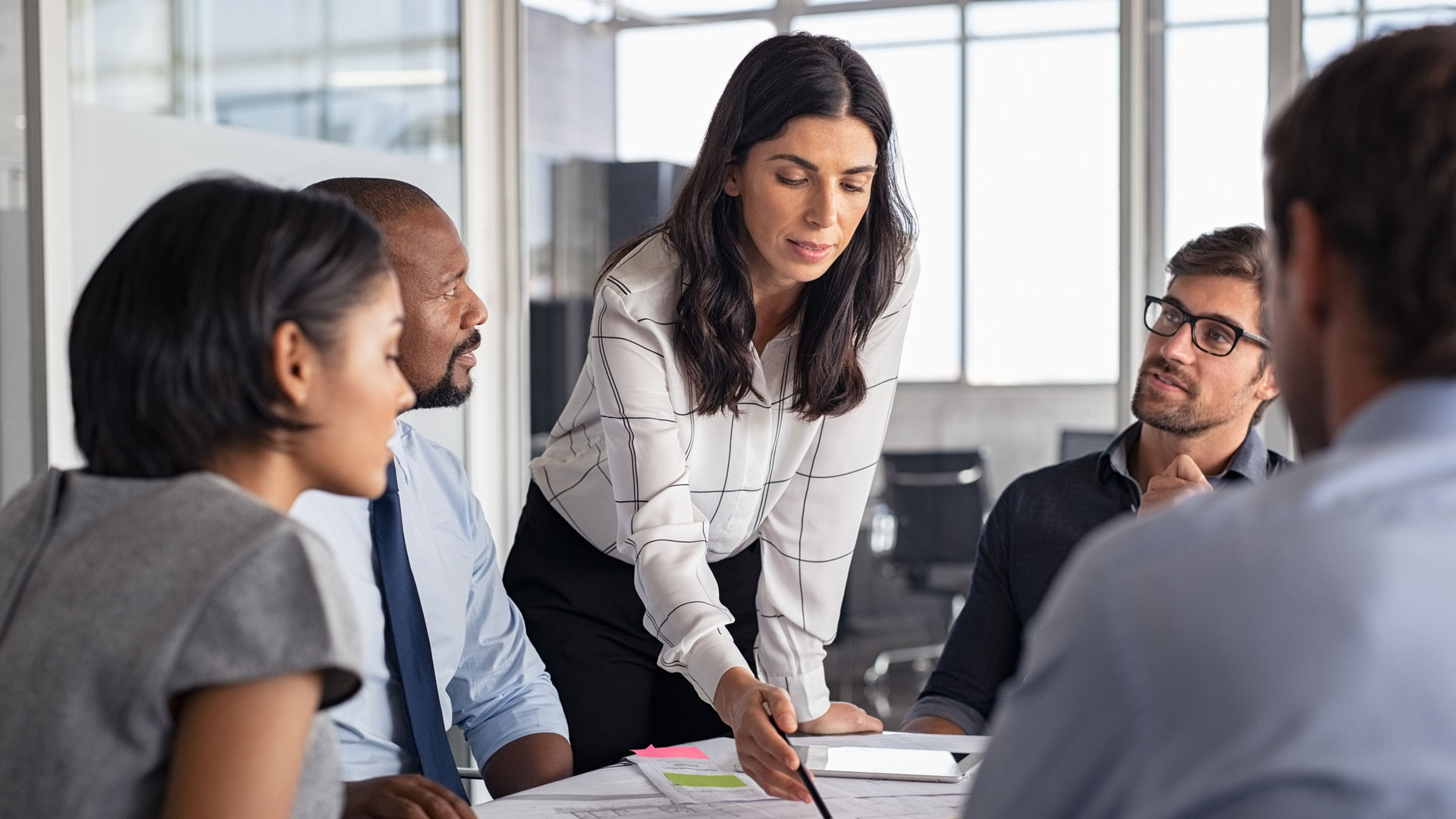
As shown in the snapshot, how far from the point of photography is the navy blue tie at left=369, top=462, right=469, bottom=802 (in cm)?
158

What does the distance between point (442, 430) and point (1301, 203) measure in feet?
10.6

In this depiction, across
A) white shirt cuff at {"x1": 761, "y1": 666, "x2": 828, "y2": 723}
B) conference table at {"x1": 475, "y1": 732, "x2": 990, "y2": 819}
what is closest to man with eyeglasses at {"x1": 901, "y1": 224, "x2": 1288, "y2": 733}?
white shirt cuff at {"x1": 761, "y1": 666, "x2": 828, "y2": 723}

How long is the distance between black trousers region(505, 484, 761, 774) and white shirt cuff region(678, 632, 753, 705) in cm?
38

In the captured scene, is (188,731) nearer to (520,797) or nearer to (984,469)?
(520,797)

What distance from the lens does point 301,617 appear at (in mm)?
851

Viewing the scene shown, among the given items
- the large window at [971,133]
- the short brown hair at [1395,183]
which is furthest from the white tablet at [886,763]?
the large window at [971,133]

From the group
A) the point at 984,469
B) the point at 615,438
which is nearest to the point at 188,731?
the point at 615,438

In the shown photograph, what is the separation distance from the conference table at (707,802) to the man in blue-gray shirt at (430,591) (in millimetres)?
206

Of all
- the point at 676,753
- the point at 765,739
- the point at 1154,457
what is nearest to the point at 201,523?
the point at 765,739

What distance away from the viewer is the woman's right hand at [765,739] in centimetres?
143

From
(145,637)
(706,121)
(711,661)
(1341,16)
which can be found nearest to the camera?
(145,637)

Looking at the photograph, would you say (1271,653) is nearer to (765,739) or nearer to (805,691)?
(765,739)

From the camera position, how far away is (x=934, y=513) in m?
4.49

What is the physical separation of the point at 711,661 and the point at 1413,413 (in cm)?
111
